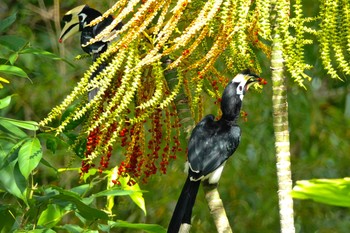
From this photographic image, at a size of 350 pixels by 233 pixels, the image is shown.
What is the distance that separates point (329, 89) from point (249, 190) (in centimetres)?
49

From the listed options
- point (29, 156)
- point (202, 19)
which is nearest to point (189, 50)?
point (202, 19)

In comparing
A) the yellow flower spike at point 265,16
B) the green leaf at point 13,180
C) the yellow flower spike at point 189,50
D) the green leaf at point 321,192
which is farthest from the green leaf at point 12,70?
the green leaf at point 321,192

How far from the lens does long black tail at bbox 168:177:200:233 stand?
1.77 m

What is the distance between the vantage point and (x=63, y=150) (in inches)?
118

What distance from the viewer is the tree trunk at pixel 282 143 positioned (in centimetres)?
141

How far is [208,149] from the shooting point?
177cm

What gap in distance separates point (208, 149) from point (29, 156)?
1.25 ft

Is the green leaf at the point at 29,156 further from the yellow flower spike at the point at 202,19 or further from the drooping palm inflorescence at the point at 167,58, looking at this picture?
the yellow flower spike at the point at 202,19

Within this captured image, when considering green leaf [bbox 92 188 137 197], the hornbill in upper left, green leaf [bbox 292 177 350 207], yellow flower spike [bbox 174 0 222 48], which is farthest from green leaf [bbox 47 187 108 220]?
green leaf [bbox 292 177 350 207]

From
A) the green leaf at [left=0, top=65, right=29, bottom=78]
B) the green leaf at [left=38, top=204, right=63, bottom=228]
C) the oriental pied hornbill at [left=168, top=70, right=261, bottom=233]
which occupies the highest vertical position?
the green leaf at [left=0, top=65, right=29, bottom=78]

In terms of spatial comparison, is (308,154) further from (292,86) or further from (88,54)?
(88,54)

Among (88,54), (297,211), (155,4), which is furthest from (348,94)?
(155,4)

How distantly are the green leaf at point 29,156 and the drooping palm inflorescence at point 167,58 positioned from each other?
87mm

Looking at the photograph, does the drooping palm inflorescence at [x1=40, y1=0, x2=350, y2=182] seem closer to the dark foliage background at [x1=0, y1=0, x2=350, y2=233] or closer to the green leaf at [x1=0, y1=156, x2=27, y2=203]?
the green leaf at [x1=0, y1=156, x2=27, y2=203]
